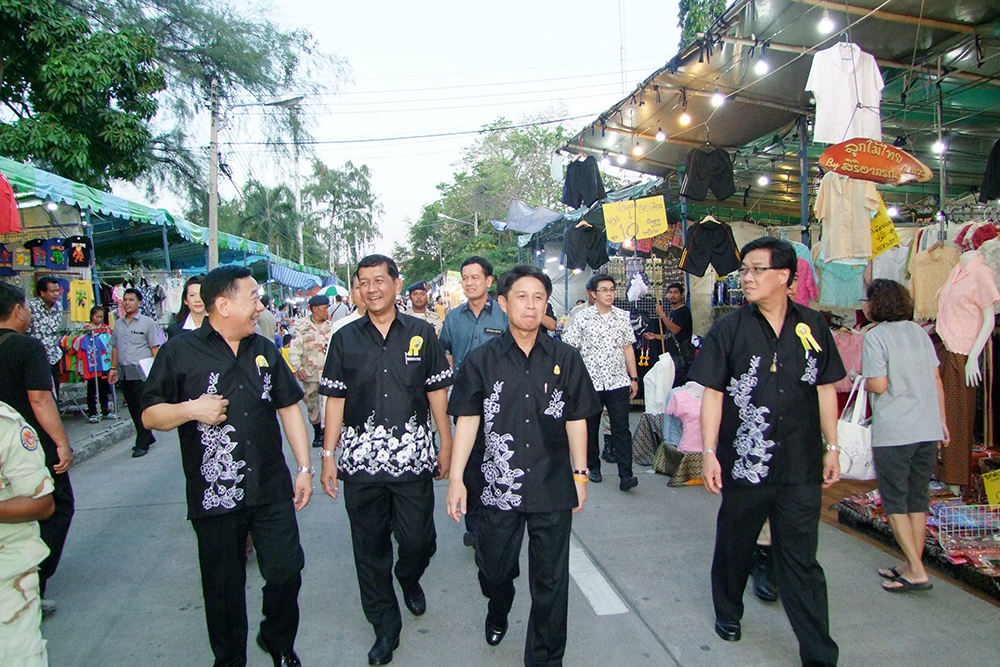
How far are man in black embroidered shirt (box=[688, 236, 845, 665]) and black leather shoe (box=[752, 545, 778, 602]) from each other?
0.50 metres

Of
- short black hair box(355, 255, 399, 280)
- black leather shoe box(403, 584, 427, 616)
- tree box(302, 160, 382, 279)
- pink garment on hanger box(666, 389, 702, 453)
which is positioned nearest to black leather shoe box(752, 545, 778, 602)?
black leather shoe box(403, 584, 427, 616)

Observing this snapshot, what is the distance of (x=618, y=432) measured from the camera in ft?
19.4

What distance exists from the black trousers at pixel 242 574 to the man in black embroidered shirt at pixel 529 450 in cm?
77

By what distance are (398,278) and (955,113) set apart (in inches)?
333

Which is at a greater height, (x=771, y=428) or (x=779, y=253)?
(x=779, y=253)

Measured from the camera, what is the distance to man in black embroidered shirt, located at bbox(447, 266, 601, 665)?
9.33ft

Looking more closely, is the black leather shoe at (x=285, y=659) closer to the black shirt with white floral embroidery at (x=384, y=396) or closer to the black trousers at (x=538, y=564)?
the black shirt with white floral embroidery at (x=384, y=396)

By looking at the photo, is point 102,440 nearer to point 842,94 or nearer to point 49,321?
point 49,321

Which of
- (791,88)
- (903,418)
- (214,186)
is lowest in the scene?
(903,418)

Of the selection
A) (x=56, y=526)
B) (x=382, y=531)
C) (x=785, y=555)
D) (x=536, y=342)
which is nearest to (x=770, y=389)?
(x=785, y=555)

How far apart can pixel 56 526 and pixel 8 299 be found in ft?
4.38

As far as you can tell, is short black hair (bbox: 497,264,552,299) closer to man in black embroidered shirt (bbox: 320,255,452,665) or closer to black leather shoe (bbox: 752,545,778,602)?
man in black embroidered shirt (bbox: 320,255,452,665)

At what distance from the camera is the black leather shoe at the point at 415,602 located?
11.7 ft

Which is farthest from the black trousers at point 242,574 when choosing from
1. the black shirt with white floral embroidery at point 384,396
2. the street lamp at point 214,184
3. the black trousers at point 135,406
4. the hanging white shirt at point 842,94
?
the street lamp at point 214,184
